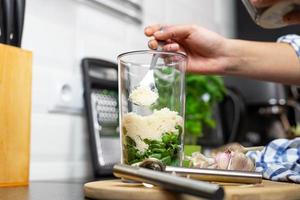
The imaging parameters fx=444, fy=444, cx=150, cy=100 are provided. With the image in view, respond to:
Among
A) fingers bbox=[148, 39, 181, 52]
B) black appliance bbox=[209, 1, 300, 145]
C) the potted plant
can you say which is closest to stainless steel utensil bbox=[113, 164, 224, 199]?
fingers bbox=[148, 39, 181, 52]

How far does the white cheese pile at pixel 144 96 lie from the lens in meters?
0.60

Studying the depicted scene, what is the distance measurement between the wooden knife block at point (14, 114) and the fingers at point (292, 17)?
415 mm

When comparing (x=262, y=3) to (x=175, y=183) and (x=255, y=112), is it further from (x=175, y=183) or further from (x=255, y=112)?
(x=255, y=112)

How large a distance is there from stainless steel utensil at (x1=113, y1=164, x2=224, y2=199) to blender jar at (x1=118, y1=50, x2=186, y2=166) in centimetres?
14

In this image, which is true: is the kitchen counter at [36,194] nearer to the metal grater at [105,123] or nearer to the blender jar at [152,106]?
the blender jar at [152,106]

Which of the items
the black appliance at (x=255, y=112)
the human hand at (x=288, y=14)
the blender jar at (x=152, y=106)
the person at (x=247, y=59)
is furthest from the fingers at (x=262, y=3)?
the black appliance at (x=255, y=112)

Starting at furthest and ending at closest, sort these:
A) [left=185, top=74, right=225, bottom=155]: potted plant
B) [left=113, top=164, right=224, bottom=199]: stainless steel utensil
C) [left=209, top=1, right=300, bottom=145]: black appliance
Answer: [left=209, top=1, right=300, bottom=145]: black appliance, [left=185, top=74, right=225, bottom=155]: potted plant, [left=113, top=164, right=224, bottom=199]: stainless steel utensil

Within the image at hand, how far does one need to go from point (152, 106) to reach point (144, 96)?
2 cm

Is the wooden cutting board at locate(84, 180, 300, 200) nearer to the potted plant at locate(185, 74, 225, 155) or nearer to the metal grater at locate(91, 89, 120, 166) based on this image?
the metal grater at locate(91, 89, 120, 166)

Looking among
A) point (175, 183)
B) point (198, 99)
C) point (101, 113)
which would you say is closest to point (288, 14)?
point (175, 183)

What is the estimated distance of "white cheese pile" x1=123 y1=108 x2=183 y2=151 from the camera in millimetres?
581

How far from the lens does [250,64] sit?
0.96m

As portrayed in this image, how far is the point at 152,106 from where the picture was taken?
0.60 metres

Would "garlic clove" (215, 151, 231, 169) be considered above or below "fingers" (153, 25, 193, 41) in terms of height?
below
